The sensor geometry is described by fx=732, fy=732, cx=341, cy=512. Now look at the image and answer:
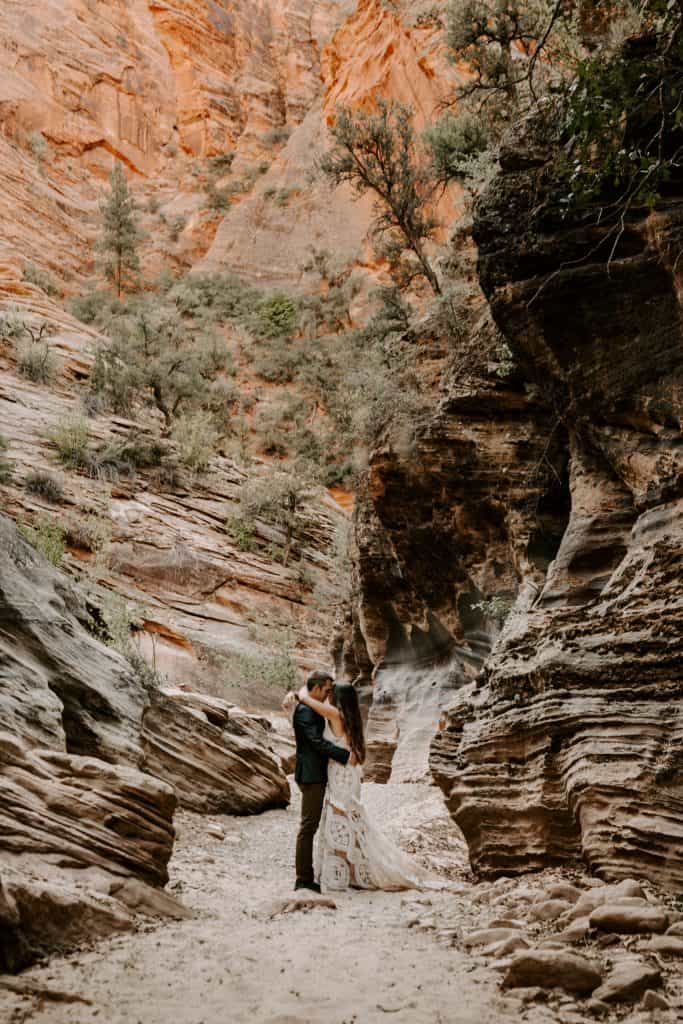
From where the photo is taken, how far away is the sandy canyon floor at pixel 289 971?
2.56 metres

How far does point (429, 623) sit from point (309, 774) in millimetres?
9353

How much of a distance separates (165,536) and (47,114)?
36702mm

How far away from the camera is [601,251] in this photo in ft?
21.3

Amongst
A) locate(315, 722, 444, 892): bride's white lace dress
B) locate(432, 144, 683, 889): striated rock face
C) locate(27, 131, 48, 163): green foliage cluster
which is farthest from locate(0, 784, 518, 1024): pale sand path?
locate(27, 131, 48, 163): green foliage cluster

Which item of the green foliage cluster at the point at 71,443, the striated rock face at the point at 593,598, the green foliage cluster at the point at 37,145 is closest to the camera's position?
the striated rock face at the point at 593,598

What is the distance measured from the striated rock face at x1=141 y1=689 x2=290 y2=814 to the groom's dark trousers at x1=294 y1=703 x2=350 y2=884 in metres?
2.72

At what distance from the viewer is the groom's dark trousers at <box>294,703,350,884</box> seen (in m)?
4.92

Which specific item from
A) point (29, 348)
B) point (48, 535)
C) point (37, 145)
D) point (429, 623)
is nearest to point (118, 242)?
point (37, 145)

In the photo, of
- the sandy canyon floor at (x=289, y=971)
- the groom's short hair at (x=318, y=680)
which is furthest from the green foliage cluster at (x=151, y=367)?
the sandy canyon floor at (x=289, y=971)

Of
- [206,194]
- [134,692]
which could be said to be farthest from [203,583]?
[206,194]

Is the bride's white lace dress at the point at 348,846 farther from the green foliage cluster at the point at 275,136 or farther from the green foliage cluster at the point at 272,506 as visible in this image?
the green foliage cluster at the point at 275,136

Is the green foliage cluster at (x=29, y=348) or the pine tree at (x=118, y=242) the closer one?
the green foliage cluster at (x=29, y=348)

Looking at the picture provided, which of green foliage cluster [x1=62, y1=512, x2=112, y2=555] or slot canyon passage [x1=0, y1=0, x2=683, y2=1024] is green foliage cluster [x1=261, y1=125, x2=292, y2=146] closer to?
slot canyon passage [x1=0, y1=0, x2=683, y2=1024]

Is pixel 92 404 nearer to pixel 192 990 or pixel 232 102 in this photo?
pixel 192 990
